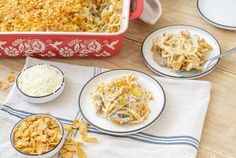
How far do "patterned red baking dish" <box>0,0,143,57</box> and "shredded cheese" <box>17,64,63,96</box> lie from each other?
0.07m

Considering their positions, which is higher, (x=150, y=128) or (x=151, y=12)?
(x=151, y=12)

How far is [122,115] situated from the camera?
107 cm

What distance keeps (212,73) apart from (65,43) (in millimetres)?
453

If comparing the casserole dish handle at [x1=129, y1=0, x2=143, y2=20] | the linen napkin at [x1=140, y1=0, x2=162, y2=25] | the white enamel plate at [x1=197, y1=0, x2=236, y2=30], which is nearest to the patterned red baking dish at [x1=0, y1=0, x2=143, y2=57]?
the casserole dish handle at [x1=129, y1=0, x2=143, y2=20]

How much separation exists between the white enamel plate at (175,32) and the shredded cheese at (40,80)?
28 centimetres

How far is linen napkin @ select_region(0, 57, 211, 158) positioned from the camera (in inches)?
40.6

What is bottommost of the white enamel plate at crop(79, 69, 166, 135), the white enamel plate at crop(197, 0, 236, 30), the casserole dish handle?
the white enamel plate at crop(79, 69, 166, 135)

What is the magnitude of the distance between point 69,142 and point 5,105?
8.9 inches

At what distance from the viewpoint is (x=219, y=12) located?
1457mm

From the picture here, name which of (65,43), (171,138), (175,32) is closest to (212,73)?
(175,32)

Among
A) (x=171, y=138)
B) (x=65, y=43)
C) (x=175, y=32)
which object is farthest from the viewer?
(x=175, y=32)

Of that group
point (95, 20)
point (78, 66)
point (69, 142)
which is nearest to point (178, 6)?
point (95, 20)

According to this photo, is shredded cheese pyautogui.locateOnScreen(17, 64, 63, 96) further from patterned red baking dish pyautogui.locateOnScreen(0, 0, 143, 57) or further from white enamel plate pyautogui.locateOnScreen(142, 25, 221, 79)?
white enamel plate pyautogui.locateOnScreen(142, 25, 221, 79)

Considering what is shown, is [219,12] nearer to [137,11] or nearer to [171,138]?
[137,11]
